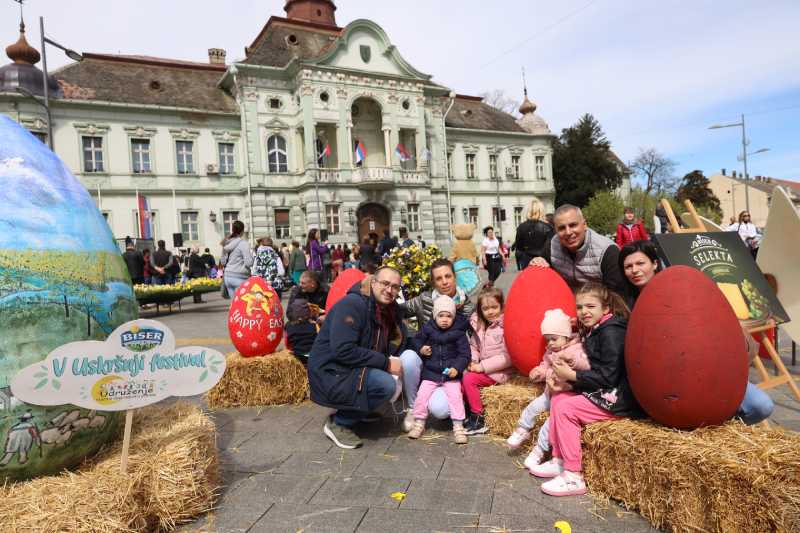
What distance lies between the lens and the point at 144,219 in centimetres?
2536

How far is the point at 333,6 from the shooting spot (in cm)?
3709

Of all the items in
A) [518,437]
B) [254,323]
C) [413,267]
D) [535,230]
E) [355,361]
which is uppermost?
[535,230]

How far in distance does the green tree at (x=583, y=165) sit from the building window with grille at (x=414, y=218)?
1799 cm

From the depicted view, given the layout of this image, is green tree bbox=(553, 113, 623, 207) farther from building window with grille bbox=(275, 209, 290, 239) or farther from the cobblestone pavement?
the cobblestone pavement

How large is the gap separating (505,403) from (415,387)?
845 millimetres

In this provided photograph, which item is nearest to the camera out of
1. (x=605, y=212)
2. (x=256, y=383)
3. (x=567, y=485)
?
(x=567, y=485)

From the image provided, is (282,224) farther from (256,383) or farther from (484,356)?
(484,356)

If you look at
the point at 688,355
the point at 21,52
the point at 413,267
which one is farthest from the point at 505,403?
the point at 21,52

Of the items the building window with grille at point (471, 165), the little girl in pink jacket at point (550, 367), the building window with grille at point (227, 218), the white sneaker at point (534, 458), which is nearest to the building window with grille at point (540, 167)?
the building window with grille at point (471, 165)

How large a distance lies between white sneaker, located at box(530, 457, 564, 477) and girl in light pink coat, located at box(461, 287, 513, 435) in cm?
92

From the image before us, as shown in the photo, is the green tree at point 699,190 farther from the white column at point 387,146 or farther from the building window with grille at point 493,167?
the white column at point 387,146

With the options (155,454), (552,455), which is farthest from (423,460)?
(155,454)

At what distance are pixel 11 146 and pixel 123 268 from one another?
0.94 m

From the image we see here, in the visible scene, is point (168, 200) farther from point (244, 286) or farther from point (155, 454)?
point (155, 454)
